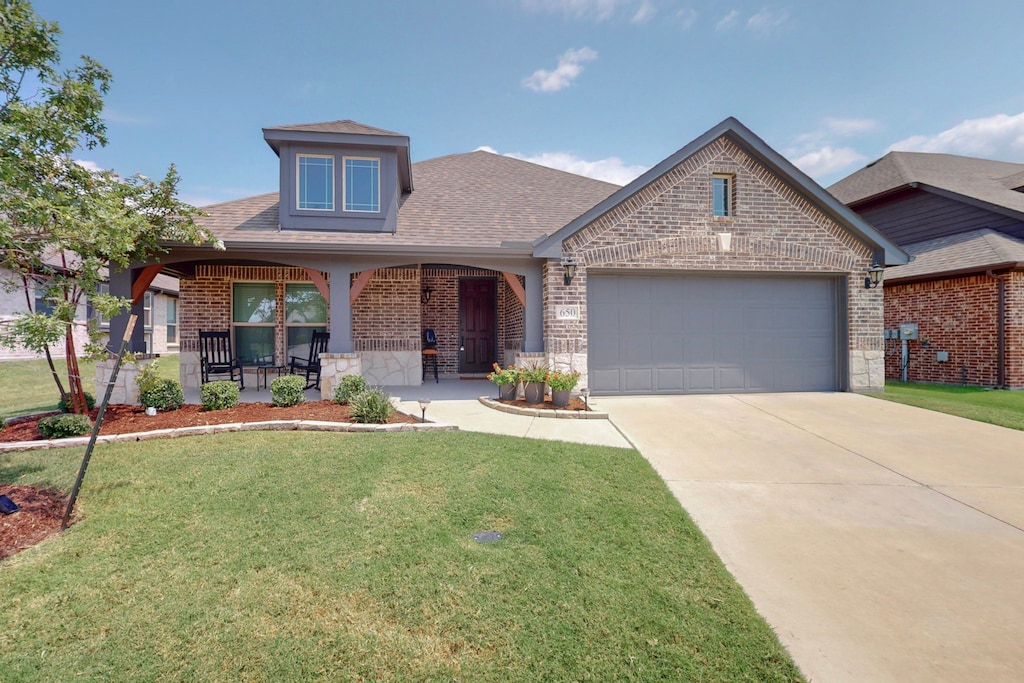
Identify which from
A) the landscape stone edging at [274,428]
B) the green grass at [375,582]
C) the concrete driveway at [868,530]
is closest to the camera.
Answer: the green grass at [375,582]

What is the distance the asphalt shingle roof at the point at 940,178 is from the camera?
535 inches

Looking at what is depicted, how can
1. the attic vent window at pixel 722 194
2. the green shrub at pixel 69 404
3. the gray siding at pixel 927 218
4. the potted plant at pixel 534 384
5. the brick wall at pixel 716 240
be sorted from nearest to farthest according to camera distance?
the green shrub at pixel 69 404 → the potted plant at pixel 534 384 → the brick wall at pixel 716 240 → the attic vent window at pixel 722 194 → the gray siding at pixel 927 218

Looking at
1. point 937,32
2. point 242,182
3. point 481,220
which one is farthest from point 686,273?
point 242,182

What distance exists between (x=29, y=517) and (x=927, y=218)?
2004 cm

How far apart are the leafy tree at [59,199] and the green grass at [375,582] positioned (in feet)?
5.68

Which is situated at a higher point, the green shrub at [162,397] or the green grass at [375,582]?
the green shrub at [162,397]

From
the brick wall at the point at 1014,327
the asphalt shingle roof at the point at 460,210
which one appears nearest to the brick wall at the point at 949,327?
the brick wall at the point at 1014,327

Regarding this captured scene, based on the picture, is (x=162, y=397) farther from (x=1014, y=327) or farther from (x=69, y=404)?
(x=1014, y=327)

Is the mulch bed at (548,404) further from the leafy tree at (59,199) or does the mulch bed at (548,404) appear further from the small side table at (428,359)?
the leafy tree at (59,199)

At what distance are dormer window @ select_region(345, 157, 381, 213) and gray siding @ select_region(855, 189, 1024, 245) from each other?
15.8 meters

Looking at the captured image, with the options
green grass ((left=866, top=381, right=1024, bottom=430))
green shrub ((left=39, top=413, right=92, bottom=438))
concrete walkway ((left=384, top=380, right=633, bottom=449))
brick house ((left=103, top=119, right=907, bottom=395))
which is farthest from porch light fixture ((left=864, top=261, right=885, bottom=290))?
green shrub ((left=39, top=413, right=92, bottom=438))

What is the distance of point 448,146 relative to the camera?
1631 centimetres

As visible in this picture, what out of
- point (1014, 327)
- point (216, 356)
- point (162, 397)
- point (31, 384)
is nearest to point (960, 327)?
point (1014, 327)

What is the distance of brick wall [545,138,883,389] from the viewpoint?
351 inches
